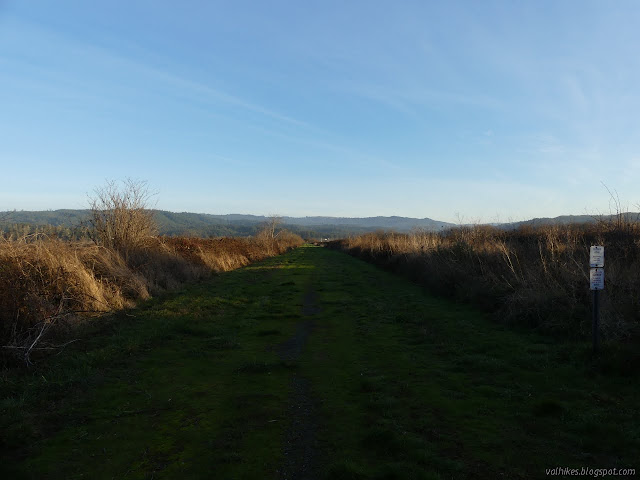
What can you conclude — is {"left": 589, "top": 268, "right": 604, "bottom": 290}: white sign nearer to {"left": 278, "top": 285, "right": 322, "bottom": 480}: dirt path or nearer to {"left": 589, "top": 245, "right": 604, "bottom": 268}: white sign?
{"left": 589, "top": 245, "right": 604, "bottom": 268}: white sign

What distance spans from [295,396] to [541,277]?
28.0 ft

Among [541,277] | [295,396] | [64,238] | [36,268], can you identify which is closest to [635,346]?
[541,277]

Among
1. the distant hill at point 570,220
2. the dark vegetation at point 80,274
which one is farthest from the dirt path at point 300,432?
the distant hill at point 570,220

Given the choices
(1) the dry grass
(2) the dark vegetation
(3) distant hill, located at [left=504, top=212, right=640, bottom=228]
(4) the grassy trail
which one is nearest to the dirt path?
(4) the grassy trail

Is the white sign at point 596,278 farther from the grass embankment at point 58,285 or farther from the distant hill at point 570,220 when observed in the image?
the grass embankment at point 58,285

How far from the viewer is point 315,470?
3732 millimetres

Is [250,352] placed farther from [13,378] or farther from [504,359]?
[504,359]

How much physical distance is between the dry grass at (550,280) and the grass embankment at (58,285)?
10.6 metres

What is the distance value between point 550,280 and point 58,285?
12.7m

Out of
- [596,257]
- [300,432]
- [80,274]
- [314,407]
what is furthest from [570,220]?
[80,274]

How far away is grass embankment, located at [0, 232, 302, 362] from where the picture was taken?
7.45 meters

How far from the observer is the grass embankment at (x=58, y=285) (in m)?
7.45

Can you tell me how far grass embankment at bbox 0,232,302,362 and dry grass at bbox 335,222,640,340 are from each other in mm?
10628

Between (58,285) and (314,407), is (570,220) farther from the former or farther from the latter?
(58,285)
